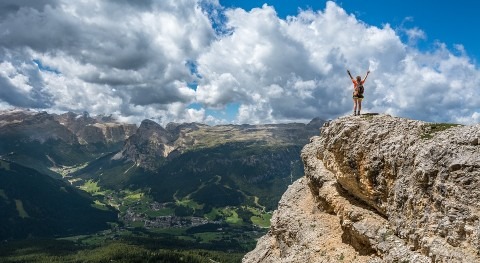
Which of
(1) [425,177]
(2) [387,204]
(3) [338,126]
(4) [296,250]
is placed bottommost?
(4) [296,250]

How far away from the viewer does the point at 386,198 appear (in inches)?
1383

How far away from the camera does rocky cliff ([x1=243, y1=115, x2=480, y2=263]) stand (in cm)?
2633

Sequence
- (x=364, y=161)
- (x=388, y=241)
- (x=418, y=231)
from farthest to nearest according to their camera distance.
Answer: (x=364, y=161) → (x=388, y=241) → (x=418, y=231)

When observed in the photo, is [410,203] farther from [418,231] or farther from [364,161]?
[364,161]

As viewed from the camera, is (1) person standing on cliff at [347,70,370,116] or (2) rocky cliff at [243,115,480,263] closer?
(2) rocky cliff at [243,115,480,263]

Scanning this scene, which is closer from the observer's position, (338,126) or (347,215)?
(347,215)

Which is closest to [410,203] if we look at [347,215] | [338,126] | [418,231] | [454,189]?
[418,231]

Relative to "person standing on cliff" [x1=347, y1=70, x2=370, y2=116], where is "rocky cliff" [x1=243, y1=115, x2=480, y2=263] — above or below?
below

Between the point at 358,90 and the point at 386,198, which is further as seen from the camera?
the point at 358,90

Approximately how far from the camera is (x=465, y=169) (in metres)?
26.5

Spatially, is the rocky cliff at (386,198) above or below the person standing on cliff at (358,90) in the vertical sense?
below

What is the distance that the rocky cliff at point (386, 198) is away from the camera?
2633 centimetres

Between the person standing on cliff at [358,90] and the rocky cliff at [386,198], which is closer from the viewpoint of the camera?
the rocky cliff at [386,198]

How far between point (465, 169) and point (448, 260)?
6.25m
